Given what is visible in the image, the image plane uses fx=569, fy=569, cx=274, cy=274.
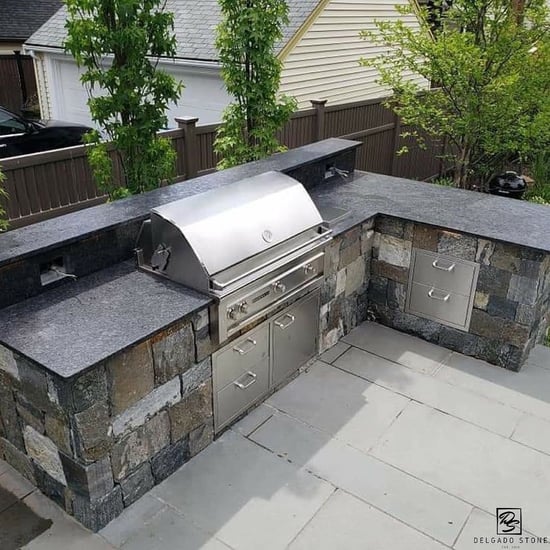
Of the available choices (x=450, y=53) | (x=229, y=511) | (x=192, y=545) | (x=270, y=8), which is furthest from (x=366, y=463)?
(x=450, y=53)

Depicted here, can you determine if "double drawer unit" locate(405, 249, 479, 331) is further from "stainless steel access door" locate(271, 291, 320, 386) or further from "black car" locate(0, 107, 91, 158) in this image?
"black car" locate(0, 107, 91, 158)

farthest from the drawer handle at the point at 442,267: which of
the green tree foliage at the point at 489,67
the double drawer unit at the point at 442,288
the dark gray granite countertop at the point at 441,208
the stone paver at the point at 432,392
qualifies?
the green tree foliage at the point at 489,67

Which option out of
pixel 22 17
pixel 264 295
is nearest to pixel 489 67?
pixel 264 295

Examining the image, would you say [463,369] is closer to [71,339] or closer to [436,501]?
[436,501]

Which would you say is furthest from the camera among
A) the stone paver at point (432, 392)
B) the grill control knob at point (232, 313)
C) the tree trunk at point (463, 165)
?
the tree trunk at point (463, 165)

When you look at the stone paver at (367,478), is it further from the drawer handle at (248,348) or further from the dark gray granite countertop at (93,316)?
the dark gray granite countertop at (93,316)

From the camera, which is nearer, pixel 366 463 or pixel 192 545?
pixel 192 545
